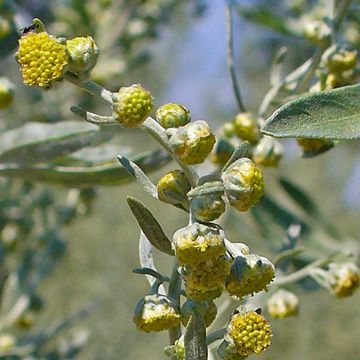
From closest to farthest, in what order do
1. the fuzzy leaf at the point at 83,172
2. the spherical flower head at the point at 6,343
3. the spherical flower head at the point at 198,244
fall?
1. the spherical flower head at the point at 198,244
2. the fuzzy leaf at the point at 83,172
3. the spherical flower head at the point at 6,343

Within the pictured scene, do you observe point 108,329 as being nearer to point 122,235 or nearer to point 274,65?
point 122,235

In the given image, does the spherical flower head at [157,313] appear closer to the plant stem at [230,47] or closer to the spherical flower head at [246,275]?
the spherical flower head at [246,275]

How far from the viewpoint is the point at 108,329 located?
539 cm

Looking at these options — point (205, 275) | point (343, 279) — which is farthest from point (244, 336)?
point (343, 279)

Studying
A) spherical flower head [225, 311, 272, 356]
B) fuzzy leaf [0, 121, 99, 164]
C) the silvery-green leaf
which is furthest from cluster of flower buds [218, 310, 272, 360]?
fuzzy leaf [0, 121, 99, 164]

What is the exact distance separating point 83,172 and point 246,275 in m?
0.69

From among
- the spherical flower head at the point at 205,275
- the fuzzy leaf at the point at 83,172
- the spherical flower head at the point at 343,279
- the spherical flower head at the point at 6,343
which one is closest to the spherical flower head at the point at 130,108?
the spherical flower head at the point at 205,275

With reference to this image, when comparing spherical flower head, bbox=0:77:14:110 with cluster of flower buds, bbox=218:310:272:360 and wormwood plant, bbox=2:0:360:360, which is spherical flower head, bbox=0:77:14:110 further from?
cluster of flower buds, bbox=218:310:272:360

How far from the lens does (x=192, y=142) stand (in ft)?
3.86

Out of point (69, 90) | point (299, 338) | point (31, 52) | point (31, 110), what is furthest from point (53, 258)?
point (299, 338)

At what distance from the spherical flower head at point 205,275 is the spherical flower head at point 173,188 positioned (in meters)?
0.11

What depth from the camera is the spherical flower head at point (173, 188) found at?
3.94 feet

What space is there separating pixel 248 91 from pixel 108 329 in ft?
21.5

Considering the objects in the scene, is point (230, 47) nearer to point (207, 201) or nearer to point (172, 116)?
point (172, 116)
